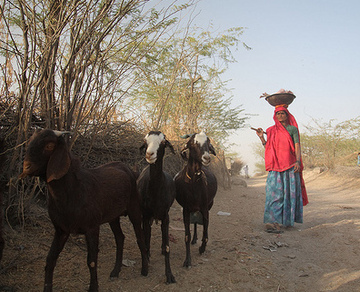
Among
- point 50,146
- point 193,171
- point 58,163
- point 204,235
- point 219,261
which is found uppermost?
point 50,146

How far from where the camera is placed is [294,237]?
17.9ft

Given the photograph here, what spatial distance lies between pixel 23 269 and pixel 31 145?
167 cm

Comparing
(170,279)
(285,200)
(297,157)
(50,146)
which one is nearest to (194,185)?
(170,279)

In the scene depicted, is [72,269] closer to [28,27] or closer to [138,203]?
[138,203]

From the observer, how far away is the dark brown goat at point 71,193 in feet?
8.16

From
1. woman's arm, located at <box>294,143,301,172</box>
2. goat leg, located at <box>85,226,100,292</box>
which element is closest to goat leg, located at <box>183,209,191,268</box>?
goat leg, located at <box>85,226,100,292</box>

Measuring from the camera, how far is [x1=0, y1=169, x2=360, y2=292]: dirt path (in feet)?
10.7

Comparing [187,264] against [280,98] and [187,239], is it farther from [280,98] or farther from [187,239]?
[280,98]

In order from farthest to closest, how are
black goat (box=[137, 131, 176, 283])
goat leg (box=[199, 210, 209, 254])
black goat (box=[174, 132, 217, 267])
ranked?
goat leg (box=[199, 210, 209, 254]), black goat (box=[174, 132, 217, 267]), black goat (box=[137, 131, 176, 283])

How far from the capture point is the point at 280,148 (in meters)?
6.23

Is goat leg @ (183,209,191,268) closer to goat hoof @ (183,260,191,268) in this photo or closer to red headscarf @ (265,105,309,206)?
goat hoof @ (183,260,191,268)

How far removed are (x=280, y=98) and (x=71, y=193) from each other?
16.2 feet

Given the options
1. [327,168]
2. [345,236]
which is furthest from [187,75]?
[327,168]

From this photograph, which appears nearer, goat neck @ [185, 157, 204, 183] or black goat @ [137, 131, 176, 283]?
black goat @ [137, 131, 176, 283]
